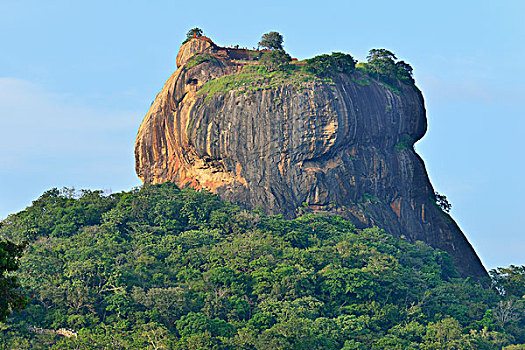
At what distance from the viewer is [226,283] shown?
4681 centimetres

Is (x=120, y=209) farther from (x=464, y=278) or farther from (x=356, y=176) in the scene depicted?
(x=464, y=278)

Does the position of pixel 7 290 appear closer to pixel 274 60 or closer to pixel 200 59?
pixel 274 60

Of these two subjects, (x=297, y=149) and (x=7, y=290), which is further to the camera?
(x=297, y=149)

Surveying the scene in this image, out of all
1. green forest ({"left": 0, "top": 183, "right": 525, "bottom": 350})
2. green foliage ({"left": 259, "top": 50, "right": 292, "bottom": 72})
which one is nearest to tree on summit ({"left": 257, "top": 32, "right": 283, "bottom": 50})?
green foliage ({"left": 259, "top": 50, "right": 292, "bottom": 72})

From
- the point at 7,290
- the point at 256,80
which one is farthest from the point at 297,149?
the point at 7,290

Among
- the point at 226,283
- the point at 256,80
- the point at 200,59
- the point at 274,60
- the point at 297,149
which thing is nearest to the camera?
the point at 226,283

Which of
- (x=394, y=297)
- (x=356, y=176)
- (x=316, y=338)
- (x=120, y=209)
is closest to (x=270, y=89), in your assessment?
(x=356, y=176)

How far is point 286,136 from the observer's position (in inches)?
2190

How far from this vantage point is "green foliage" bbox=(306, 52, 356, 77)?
57750 millimetres

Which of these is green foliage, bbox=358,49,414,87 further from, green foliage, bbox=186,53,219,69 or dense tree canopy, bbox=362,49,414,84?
green foliage, bbox=186,53,219,69

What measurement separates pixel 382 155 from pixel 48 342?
26.0 metres

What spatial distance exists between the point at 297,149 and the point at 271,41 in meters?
8.55

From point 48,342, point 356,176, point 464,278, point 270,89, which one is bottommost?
point 48,342

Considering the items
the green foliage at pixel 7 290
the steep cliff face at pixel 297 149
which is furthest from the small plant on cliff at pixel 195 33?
the green foliage at pixel 7 290
